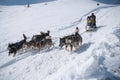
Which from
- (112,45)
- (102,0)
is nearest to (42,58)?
(112,45)

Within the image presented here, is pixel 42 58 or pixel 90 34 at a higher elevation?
pixel 90 34

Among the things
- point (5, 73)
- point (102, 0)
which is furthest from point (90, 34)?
point (102, 0)


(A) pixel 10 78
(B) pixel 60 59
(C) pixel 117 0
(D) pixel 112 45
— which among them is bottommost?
(A) pixel 10 78

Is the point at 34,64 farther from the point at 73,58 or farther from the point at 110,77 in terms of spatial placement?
the point at 110,77

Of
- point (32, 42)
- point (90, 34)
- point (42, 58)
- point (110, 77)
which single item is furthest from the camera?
point (90, 34)

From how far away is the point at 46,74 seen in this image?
1044 cm

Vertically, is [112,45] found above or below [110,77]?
above

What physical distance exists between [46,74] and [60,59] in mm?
1768

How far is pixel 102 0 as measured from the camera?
45844 millimetres

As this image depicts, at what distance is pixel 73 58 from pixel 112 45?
7.98ft

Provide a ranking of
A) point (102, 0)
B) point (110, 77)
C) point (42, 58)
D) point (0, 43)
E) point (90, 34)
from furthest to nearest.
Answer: point (102, 0)
point (0, 43)
point (90, 34)
point (42, 58)
point (110, 77)

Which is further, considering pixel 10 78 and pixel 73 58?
pixel 73 58

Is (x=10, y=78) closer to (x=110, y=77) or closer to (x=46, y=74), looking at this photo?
→ (x=46, y=74)

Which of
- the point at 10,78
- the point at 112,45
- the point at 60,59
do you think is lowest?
the point at 10,78
